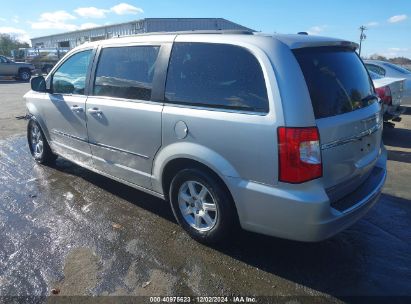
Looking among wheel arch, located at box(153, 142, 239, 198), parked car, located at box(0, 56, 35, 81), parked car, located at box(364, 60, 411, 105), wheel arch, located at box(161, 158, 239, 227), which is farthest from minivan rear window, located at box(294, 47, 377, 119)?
parked car, located at box(0, 56, 35, 81)

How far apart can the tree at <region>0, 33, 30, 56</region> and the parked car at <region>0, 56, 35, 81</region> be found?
4341cm

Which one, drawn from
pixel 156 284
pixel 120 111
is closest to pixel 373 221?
pixel 156 284

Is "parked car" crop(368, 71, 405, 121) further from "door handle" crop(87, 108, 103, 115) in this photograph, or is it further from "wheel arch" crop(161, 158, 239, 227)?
"door handle" crop(87, 108, 103, 115)

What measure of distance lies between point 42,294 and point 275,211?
191 centimetres

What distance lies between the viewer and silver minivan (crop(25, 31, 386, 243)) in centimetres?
287

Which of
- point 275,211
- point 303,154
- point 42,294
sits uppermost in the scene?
point 303,154

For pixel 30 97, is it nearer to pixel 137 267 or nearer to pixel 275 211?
pixel 137 267

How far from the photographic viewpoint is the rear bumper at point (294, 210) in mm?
2855

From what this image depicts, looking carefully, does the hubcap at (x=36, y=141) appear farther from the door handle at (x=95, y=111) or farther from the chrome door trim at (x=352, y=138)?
the chrome door trim at (x=352, y=138)

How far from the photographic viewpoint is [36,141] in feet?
20.5

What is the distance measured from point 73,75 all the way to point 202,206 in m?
2.64

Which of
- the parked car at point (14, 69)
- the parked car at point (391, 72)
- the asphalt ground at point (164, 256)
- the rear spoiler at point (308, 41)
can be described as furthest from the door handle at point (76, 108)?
the parked car at point (14, 69)

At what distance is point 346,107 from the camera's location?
10.5 ft

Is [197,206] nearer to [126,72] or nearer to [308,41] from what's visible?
[126,72]
